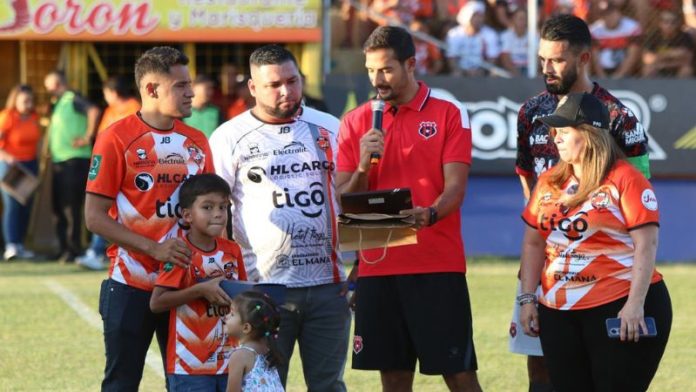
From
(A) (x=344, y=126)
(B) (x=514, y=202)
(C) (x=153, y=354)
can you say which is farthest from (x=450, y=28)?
(A) (x=344, y=126)

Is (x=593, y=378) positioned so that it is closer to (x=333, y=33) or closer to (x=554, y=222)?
(x=554, y=222)

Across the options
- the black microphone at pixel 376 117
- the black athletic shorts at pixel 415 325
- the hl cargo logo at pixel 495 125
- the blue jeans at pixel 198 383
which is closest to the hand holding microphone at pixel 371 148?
the black microphone at pixel 376 117

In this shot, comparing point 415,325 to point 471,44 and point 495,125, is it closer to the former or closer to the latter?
point 495,125

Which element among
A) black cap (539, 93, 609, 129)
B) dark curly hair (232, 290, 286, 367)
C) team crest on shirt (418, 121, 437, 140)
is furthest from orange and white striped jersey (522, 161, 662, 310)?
dark curly hair (232, 290, 286, 367)

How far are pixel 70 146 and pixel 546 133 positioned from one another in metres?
9.32

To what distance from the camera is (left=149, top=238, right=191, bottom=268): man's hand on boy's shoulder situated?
6.01 metres

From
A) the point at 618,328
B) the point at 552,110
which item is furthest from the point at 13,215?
the point at 618,328

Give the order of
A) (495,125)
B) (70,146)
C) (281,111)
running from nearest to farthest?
1. (281,111)
2. (70,146)
3. (495,125)

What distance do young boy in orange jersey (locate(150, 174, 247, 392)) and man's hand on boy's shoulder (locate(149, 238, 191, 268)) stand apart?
5cm

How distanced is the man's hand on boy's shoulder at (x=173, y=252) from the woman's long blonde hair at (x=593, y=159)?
68.7 inches

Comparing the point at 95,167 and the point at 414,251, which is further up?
the point at 95,167

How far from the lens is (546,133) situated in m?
6.67

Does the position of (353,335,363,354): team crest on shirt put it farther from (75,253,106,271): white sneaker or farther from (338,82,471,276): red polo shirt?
(75,253,106,271): white sneaker

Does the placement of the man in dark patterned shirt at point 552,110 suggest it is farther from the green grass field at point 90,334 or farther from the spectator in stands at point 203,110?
the spectator in stands at point 203,110
